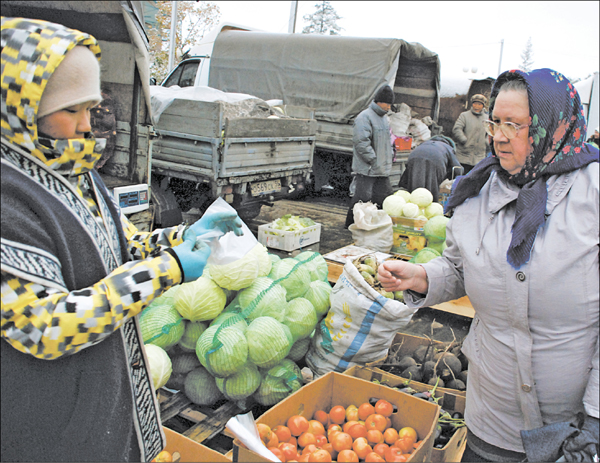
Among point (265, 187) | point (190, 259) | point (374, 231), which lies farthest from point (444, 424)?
point (265, 187)

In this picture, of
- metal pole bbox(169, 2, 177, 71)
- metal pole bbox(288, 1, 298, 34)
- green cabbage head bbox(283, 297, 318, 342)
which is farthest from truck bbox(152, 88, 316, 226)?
metal pole bbox(288, 1, 298, 34)

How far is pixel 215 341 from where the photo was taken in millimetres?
2648

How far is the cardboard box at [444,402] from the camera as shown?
91.2 inches

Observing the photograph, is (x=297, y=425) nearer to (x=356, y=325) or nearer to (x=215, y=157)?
(x=356, y=325)

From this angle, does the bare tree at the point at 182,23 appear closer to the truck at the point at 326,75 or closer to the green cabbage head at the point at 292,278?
the truck at the point at 326,75

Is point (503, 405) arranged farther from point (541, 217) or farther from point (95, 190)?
point (95, 190)

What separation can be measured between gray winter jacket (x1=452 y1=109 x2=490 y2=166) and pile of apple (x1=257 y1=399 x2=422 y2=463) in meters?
7.90

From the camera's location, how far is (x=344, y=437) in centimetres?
232

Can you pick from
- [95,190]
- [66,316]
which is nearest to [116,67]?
[95,190]

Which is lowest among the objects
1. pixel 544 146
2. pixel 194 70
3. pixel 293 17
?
pixel 544 146

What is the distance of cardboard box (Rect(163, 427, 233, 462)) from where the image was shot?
211cm

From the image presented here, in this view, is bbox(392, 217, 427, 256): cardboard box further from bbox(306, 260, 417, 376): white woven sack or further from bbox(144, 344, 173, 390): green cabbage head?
bbox(144, 344, 173, 390): green cabbage head

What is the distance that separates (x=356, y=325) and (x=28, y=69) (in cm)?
238

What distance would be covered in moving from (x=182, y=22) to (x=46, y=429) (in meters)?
12.7
